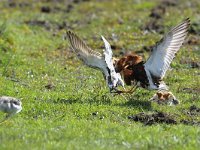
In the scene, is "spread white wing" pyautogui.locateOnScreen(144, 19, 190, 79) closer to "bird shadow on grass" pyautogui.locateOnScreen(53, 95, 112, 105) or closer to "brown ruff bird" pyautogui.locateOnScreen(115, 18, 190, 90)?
"brown ruff bird" pyautogui.locateOnScreen(115, 18, 190, 90)

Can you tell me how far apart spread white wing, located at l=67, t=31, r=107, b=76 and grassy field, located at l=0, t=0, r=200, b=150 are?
82 cm

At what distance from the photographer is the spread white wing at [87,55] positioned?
1516 centimetres

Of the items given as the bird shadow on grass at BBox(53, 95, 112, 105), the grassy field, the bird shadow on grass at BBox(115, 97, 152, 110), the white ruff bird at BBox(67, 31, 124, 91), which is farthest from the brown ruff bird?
the bird shadow on grass at BBox(53, 95, 112, 105)

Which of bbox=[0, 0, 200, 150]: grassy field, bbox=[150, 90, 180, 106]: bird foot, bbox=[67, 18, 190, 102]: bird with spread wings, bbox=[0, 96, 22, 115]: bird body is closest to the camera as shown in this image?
bbox=[0, 0, 200, 150]: grassy field

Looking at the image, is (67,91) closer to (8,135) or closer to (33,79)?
(33,79)

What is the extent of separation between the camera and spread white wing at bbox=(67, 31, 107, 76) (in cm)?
1516

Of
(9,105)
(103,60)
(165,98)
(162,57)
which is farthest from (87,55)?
(9,105)

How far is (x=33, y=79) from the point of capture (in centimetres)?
1827

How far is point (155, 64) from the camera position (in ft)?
49.6

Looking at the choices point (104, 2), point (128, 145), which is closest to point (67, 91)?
point (128, 145)

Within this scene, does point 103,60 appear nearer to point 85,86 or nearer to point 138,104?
point 138,104

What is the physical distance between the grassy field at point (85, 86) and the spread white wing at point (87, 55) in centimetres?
82

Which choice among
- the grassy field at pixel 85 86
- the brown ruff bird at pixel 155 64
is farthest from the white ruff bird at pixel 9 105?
the brown ruff bird at pixel 155 64

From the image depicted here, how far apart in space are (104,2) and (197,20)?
13167 mm
